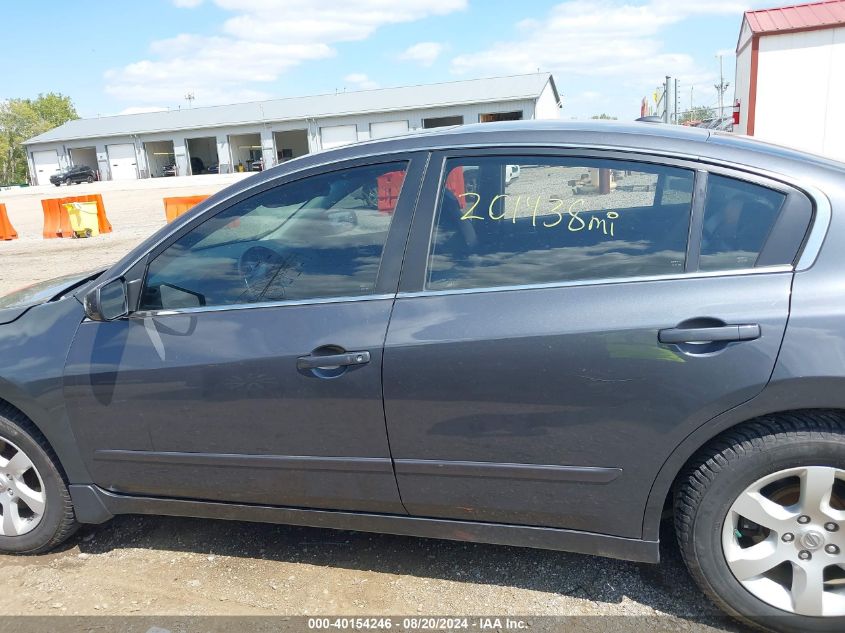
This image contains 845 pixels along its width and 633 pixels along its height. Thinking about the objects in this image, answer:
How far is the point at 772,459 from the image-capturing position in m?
2.12

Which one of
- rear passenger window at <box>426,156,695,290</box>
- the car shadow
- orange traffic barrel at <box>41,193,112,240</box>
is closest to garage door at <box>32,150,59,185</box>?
orange traffic barrel at <box>41,193,112,240</box>

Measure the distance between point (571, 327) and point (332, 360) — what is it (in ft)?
2.83

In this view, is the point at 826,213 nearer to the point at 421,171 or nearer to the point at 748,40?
the point at 421,171

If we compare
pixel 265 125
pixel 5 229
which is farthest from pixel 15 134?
pixel 5 229

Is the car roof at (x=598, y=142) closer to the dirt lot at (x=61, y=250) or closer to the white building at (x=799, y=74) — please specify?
the dirt lot at (x=61, y=250)

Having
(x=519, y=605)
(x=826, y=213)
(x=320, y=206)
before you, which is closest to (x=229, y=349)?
(x=320, y=206)

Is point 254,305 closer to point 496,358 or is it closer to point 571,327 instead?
point 496,358

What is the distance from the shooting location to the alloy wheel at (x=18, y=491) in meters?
2.92

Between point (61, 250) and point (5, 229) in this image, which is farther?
point (5, 229)

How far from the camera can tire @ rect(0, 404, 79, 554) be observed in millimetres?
2861

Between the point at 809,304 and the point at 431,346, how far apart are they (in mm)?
1223

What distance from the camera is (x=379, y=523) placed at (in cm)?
260

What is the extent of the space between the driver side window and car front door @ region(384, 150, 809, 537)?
0.22 m

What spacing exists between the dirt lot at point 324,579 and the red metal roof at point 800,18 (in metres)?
11.3
